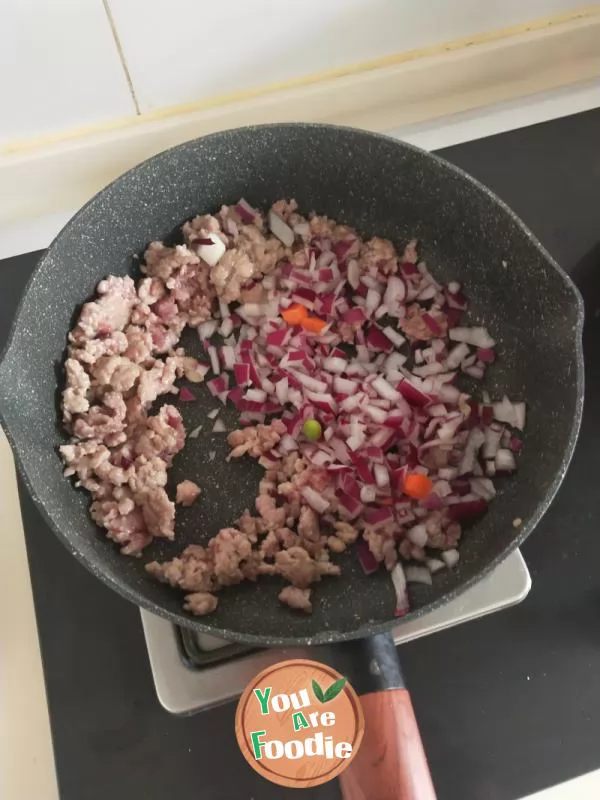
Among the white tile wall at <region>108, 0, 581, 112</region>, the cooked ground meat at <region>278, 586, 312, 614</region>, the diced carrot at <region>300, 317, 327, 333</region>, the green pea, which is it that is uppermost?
the white tile wall at <region>108, 0, 581, 112</region>

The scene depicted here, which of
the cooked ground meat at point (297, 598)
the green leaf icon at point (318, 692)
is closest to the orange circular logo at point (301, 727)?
the green leaf icon at point (318, 692)

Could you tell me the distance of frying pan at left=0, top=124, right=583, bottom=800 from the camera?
735mm

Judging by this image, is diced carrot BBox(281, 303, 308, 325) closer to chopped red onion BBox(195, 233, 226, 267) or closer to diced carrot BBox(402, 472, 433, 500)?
chopped red onion BBox(195, 233, 226, 267)

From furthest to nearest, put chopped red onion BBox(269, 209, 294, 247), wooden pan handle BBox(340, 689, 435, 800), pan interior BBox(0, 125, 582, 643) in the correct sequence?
chopped red onion BBox(269, 209, 294, 247) < pan interior BBox(0, 125, 582, 643) < wooden pan handle BBox(340, 689, 435, 800)

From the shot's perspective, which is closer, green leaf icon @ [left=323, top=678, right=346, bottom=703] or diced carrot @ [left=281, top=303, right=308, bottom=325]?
green leaf icon @ [left=323, top=678, right=346, bottom=703]

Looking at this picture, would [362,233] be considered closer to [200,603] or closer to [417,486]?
[417,486]

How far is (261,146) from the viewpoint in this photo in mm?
991

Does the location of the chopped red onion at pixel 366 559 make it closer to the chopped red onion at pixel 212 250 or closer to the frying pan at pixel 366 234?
the frying pan at pixel 366 234

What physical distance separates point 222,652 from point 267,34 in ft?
2.83

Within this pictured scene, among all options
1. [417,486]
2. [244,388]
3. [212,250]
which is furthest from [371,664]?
[212,250]

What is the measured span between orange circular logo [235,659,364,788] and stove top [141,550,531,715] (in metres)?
0.10

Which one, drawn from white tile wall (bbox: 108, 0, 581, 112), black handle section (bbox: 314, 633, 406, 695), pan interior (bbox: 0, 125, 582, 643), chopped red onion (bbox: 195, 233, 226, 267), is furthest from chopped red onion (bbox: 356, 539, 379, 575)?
white tile wall (bbox: 108, 0, 581, 112)

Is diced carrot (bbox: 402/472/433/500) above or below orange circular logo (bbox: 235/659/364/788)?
above

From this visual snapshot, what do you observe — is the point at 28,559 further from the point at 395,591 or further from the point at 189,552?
the point at 395,591
